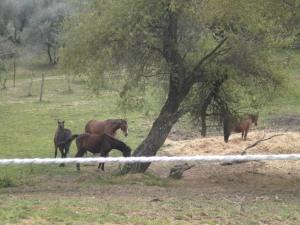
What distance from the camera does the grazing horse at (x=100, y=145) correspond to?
1531 centimetres

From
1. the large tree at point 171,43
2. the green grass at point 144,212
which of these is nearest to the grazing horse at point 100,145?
the large tree at point 171,43

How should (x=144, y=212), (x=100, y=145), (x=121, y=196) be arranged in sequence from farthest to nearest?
1. (x=100, y=145)
2. (x=121, y=196)
3. (x=144, y=212)

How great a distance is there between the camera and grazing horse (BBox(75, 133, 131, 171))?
1531 cm

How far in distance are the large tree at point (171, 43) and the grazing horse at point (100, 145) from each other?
0.91 m

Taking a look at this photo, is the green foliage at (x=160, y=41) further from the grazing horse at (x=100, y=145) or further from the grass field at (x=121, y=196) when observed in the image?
the grazing horse at (x=100, y=145)

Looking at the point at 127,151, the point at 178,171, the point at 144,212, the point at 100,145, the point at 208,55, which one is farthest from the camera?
the point at 100,145

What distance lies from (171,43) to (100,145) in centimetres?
403

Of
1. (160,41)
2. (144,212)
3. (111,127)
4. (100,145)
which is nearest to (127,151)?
(100,145)

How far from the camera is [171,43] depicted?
1337cm

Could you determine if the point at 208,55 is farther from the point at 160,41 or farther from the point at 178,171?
the point at 178,171

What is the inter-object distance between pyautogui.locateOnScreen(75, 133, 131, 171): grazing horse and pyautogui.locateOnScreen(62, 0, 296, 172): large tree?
35.8 inches

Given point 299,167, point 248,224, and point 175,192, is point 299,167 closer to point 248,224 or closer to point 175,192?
point 175,192

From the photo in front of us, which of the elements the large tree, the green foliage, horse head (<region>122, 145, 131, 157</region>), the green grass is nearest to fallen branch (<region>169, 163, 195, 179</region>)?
the large tree

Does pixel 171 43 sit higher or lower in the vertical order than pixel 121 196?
higher
